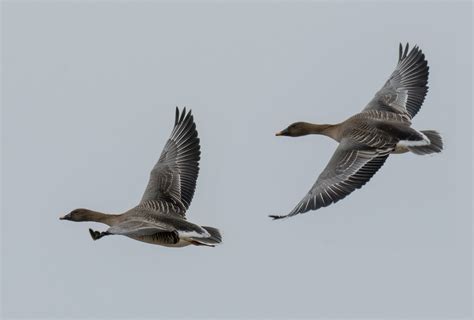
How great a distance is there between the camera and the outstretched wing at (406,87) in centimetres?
1814

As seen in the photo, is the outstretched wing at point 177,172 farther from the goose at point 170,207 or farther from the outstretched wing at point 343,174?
the outstretched wing at point 343,174

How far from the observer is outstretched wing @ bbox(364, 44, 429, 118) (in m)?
18.1

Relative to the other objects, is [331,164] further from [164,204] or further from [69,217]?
[69,217]

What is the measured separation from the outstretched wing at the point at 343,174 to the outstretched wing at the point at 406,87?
65.3 inches

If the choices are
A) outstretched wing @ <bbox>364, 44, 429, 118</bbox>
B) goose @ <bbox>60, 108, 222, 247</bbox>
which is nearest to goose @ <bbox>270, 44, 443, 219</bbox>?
outstretched wing @ <bbox>364, 44, 429, 118</bbox>

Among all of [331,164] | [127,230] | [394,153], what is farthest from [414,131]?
[127,230]

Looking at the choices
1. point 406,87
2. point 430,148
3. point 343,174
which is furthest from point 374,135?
point 406,87

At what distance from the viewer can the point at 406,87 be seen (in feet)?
60.7

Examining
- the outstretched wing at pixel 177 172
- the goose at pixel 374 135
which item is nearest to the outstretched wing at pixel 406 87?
the goose at pixel 374 135

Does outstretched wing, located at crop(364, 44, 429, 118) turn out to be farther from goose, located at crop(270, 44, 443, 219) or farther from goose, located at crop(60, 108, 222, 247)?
goose, located at crop(60, 108, 222, 247)

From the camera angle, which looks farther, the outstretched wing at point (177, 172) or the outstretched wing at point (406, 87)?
the outstretched wing at point (406, 87)

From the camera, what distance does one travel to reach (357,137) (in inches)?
666

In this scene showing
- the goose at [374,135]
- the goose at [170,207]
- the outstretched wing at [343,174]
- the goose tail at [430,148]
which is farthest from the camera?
the goose tail at [430,148]

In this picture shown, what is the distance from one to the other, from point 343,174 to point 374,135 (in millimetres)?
1022
